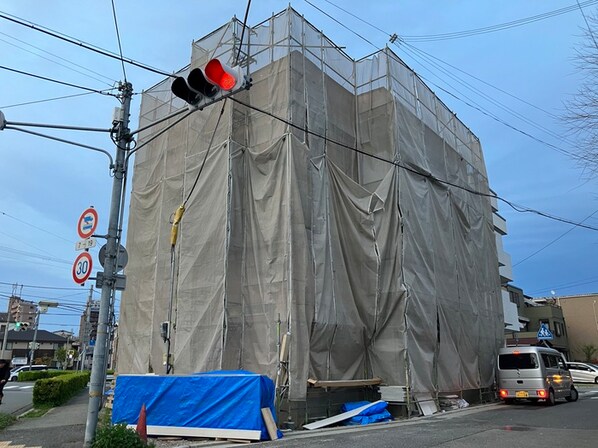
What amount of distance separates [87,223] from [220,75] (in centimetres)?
348

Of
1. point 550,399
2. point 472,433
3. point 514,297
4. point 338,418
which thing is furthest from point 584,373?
point 338,418

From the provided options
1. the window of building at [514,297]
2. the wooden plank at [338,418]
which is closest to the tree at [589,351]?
the window of building at [514,297]

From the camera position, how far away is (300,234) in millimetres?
12203

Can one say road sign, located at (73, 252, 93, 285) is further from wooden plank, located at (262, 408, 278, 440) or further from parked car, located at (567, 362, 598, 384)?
parked car, located at (567, 362, 598, 384)

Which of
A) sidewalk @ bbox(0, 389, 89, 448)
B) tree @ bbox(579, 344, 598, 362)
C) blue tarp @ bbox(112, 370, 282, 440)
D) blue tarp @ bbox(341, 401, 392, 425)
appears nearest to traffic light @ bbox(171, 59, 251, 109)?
blue tarp @ bbox(112, 370, 282, 440)

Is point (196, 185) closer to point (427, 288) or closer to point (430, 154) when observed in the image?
point (427, 288)

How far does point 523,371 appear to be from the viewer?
15.8 meters

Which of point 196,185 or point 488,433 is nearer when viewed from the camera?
point 488,433

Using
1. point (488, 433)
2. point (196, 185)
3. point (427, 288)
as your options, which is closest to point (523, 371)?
point (427, 288)

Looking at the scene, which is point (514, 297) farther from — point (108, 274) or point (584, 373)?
point (108, 274)

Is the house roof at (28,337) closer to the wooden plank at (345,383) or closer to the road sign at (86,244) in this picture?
the wooden plank at (345,383)

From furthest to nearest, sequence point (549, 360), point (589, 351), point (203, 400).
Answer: point (589, 351) < point (549, 360) < point (203, 400)

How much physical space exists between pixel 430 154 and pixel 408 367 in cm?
879

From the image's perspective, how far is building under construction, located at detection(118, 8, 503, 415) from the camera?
12.0 metres
